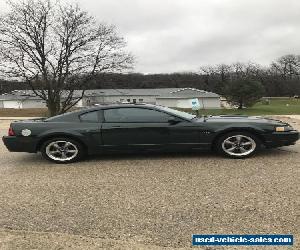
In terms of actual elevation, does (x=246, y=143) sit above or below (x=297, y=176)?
above

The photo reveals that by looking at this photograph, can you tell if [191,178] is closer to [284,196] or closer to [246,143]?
[284,196]

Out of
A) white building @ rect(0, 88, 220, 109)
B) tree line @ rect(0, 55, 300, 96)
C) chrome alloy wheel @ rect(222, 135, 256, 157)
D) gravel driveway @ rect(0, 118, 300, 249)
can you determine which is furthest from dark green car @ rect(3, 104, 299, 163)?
tree line @ rect(0, 55, 300, 96)

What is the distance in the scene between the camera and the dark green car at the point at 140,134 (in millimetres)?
5836

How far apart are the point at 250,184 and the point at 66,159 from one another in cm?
341

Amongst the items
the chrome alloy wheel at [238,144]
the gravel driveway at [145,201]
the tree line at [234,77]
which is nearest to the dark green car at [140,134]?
the chrome alloy wheel at [238,144]

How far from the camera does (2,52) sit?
26891mm

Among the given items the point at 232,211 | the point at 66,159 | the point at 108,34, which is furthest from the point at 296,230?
the point at 108,34

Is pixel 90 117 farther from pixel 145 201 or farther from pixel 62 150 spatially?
pixel 145 201

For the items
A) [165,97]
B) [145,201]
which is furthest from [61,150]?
[165,97]

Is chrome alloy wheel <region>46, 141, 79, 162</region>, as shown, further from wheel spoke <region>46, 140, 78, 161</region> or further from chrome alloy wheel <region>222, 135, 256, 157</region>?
chrome alloy wheel <region>222, 135, 256, 157</region>

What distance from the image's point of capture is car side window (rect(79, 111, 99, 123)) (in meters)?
6.02

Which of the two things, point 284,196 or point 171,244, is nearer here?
point 171,244

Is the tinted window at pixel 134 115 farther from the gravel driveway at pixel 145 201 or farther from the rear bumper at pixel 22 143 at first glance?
the rear bumper at pixel 22 143

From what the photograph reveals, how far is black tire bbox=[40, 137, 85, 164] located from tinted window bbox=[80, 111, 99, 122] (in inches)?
18.2
